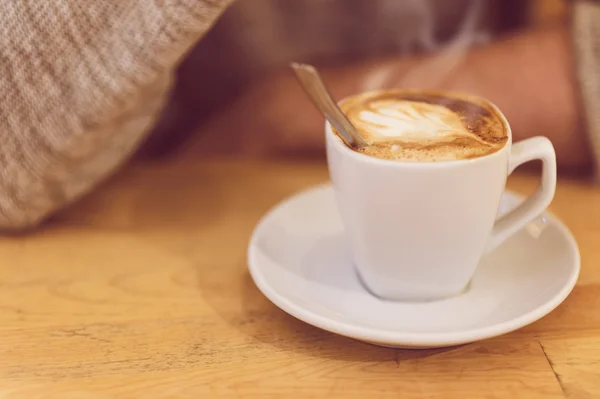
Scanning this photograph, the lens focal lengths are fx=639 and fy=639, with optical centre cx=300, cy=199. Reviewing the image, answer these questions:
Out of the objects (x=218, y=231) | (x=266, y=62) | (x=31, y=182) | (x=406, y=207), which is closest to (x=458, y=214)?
(x=406, y=207)

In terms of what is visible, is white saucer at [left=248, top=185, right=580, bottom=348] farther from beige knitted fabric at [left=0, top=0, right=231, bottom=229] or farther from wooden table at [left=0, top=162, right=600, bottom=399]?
beige knitted fabric at [left=0, top=0, right=231, bottom=229]

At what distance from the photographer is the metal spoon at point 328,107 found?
0.44 metres

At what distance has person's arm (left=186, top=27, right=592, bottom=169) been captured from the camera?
2.13 ft

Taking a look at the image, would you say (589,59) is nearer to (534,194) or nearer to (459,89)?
(459,89)

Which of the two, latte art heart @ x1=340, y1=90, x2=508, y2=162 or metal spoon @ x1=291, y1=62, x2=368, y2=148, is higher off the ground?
metal spoon @ x1=291, y1=62, x2=368, y2=148

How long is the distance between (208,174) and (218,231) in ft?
0.41

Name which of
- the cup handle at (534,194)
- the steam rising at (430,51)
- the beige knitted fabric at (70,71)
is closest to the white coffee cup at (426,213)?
the cup handle at (534,194)

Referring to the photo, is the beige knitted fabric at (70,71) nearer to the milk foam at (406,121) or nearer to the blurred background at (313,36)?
the milk foam at (406,121)

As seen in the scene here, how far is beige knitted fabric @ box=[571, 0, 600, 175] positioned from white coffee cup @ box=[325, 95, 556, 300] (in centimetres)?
20

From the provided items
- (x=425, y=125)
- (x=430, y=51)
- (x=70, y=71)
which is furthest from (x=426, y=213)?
(x=430, y=51)

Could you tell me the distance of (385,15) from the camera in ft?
2.57

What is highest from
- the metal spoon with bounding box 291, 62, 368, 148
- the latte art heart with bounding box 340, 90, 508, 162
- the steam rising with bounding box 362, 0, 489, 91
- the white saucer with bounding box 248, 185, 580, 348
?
the metal spoon with bounding box 291, 62, 368, 148

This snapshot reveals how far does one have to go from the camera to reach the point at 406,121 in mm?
470

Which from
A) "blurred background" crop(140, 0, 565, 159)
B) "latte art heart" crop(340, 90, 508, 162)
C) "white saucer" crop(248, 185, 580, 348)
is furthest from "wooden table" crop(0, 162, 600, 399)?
"blurred background" crop(140, 0, 565, 159)
